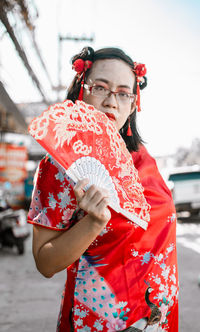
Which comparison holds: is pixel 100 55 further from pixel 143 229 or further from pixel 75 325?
pixel 75 325

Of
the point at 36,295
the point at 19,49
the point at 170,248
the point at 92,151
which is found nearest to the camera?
the point at 92,151

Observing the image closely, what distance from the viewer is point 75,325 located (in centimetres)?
110

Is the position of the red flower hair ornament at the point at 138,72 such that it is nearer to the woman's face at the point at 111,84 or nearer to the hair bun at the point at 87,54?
the woman's face at the point at 111,84

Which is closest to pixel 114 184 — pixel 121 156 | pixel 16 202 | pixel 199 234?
pixel 121 156

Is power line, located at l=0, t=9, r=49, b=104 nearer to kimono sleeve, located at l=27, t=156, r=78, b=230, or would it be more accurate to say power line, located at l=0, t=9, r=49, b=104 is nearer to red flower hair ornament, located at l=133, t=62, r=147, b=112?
red flower hair ornament, located at l=133, t=62, r=147, b=112

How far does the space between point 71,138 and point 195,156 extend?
3222 centimetres

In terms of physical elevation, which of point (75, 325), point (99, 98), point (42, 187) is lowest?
point (75, 325)

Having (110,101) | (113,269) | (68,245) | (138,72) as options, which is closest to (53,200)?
(68,245)

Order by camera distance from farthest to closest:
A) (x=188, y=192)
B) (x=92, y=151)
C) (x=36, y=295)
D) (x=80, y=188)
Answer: (x=188, y=192), (x=36, y=295), (x=92, y=151), (x=80, y=188)

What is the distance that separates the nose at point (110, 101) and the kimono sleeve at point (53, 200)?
0.31 meters

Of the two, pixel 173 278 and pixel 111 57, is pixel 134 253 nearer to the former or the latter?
pixel 173 278

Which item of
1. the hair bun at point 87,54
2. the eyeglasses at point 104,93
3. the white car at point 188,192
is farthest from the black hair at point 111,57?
the white car at point 188,192

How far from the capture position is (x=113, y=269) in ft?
3.52

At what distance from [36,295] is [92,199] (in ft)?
10.8
